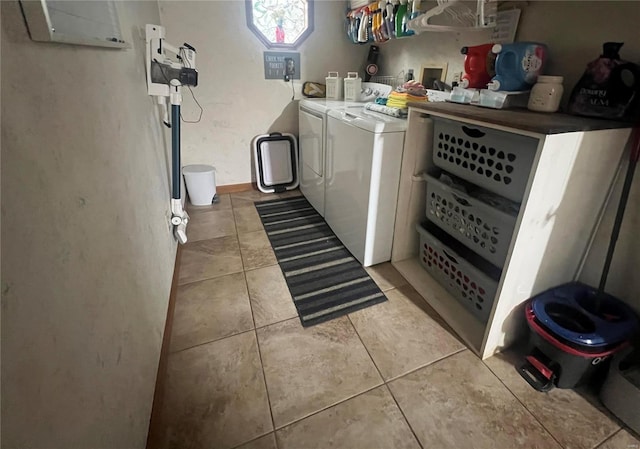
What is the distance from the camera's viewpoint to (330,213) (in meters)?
2.20

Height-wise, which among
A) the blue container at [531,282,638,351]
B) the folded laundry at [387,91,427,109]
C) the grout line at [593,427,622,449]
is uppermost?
the folded laundry at [387,91,427,109]

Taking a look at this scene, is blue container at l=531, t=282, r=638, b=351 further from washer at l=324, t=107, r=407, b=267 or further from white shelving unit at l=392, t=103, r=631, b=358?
washer at l=324, t=107, r=407, b=267

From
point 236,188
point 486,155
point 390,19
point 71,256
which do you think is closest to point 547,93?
point 486,155

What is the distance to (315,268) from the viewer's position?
1.84 meters

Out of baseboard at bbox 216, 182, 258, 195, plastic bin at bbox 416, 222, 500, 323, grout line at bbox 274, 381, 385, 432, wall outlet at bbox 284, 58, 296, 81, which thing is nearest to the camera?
grout line at bbox 274, 381, 385, 432

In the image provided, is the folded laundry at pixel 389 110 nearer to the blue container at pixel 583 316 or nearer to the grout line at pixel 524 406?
the blue container at pixel 583 316

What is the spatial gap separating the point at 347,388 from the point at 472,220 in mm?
869

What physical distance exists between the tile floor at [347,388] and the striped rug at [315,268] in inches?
3.0

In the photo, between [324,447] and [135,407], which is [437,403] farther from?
[135,407]

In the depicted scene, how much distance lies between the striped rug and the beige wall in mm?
941

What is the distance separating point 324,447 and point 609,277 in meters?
1.26

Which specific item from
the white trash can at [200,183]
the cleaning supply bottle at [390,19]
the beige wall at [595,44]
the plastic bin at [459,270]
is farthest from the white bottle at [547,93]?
the white trash can at [200,183]

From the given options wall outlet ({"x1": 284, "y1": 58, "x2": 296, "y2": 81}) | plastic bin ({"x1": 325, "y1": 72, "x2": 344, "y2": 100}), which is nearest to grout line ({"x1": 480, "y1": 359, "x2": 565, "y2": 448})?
plastic bin ({"x1": 325, "y1": 72, "x2": 344, "y2": 100})

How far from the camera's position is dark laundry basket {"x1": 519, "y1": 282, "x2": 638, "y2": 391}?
103 cm
